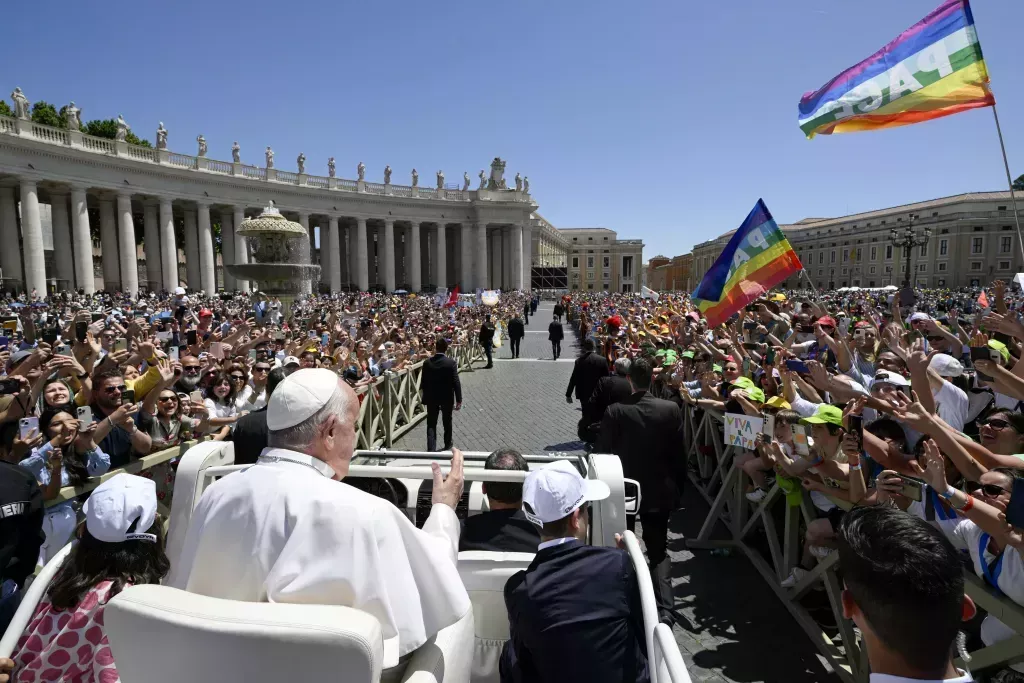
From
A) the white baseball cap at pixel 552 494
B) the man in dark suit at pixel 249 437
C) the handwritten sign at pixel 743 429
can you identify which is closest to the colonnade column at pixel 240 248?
the man in dark suit at pixel 249 437

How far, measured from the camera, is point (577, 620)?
6.82 ft

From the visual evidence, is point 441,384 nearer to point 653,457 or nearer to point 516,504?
point 653,457

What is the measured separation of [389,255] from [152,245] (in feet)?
72.5

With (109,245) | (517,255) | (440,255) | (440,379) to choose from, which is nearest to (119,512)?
(440,379)

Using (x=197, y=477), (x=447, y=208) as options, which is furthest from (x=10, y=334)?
(x=447, y=208)

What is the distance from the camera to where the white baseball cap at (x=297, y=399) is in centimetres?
176

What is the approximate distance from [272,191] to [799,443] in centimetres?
5308

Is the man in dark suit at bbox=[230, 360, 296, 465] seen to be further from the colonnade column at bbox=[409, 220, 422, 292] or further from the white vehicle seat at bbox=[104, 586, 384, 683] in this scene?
the colonnade column at bbox=[409, 220, 422, 292]

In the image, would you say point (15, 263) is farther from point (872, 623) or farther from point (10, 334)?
point (872, 623)

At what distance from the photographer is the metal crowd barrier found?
245cm

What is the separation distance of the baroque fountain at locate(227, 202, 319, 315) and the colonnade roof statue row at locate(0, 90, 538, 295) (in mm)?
22333

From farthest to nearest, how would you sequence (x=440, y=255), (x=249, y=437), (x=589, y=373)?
(x=440, y=255)
(x=589, y=373)
(x=249, y=437)

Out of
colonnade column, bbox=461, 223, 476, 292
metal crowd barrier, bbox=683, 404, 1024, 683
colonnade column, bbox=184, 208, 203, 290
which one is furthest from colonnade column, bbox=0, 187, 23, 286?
metal crowd barrier, bbox=683, 404, 1024, 683

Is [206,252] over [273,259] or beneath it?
over
